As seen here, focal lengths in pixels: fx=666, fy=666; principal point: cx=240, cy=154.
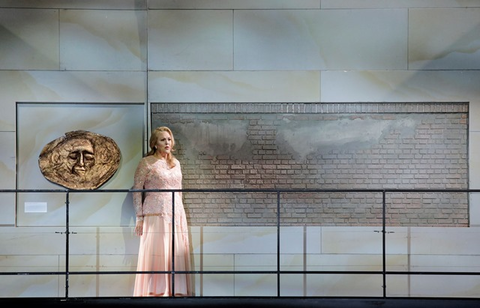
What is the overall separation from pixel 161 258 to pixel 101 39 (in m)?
2.94

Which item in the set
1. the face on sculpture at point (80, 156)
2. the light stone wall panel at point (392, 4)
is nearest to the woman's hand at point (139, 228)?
the face on sculpture at point (80, 156)

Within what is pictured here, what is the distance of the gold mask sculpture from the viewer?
822 cm

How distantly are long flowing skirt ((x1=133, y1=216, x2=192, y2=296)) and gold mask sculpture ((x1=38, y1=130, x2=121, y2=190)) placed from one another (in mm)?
1248

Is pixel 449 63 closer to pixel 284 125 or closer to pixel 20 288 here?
pixel 284 125

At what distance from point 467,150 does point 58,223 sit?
514 centimetres

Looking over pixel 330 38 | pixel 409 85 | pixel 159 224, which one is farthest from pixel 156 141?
pixel 409 85

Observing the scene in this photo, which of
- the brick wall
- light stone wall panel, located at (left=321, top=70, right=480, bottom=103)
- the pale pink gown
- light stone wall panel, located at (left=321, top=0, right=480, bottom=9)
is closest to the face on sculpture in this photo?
the brick wall

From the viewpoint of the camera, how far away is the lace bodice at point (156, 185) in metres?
7.29

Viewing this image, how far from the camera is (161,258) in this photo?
277 inches

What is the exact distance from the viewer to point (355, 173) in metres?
8.36

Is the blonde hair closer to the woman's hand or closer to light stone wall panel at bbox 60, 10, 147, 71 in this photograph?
the woman's hand

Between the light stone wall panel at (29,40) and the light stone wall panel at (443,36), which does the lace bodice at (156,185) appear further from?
the light stone wall panel at (443,36)

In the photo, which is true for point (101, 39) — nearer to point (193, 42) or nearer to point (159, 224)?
point (193, 42)

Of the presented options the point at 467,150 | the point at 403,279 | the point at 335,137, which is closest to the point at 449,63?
the point at 467,150
